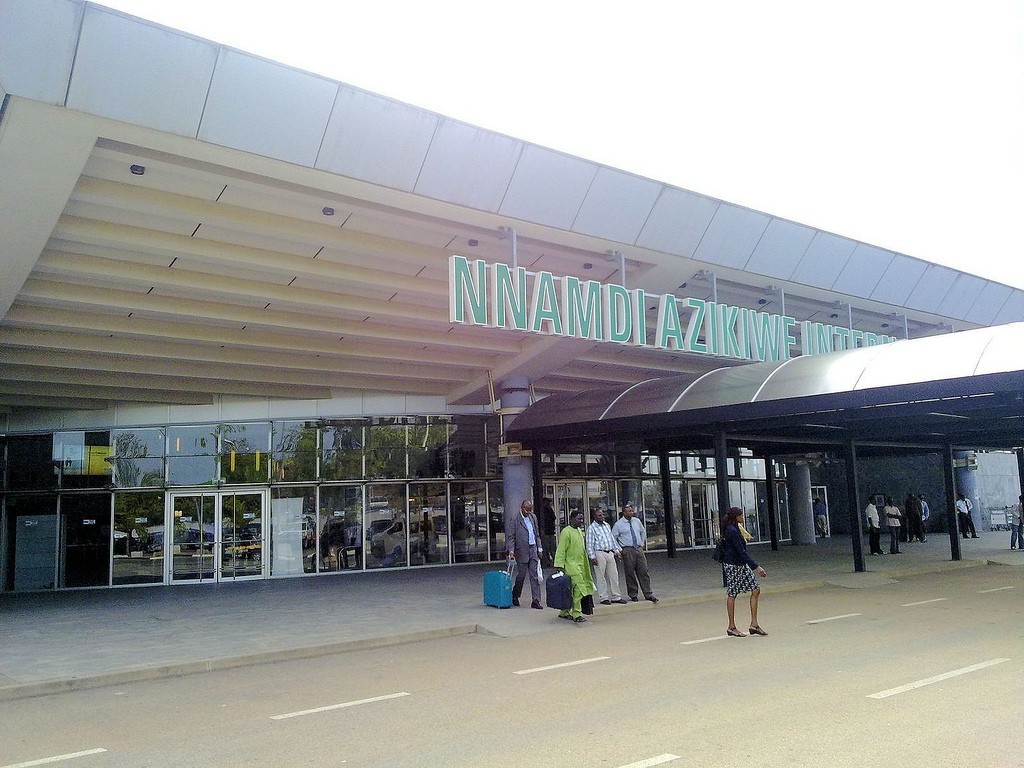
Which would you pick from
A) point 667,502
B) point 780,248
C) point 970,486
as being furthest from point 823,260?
point 970,486

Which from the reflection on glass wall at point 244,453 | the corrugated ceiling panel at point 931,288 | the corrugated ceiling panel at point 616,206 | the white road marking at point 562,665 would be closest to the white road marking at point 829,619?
the white road marking at point 562,665

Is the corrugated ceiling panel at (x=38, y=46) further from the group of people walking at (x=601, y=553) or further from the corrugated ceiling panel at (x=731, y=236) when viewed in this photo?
the corrugated ceiling panel at (x=731, y=236)

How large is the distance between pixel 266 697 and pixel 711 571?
46.4ft

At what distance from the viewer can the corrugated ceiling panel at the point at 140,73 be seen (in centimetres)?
1037

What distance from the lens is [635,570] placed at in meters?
15.3

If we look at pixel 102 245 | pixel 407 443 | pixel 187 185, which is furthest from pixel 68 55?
pixel 407 443

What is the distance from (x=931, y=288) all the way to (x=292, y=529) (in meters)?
19.6

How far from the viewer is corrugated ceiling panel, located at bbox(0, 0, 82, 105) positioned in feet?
32.1

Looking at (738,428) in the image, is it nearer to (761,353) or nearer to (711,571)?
(761,353)

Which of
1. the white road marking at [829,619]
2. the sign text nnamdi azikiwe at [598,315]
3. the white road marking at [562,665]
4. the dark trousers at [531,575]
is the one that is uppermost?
the sign text nnamdi azikiwe at [598,315]

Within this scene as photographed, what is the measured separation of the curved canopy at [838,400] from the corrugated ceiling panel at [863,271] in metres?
3.93

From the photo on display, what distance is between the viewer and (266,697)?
8.46 meters

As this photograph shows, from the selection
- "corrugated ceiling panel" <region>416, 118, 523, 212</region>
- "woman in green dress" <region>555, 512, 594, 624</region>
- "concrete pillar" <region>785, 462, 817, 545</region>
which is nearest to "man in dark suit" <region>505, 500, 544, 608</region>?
"woman in green dress" <region>555, 512, 594, 624</region>

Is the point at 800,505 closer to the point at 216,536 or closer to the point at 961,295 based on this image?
the point at 961,295
